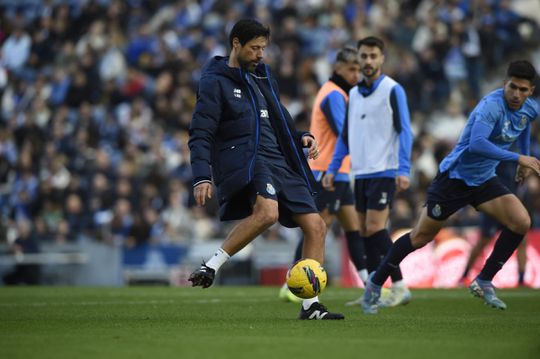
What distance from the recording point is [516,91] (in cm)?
984

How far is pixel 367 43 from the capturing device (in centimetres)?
1114

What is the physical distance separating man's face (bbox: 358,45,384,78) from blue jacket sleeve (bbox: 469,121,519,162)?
1.70 metres

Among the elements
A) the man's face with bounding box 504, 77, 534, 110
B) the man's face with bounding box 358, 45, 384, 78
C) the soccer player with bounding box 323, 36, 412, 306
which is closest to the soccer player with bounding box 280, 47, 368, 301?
the soccer player with bounding box 323, 36, 412, 306

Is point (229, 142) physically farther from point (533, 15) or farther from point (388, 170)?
point (533, 15)

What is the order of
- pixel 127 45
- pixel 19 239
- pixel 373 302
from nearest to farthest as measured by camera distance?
pixel 373 302
pixel 19 239
pixel 127 45

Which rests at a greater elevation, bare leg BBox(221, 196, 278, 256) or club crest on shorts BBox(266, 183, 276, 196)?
club crest on shorts BBox(266, 183, 276, 196)

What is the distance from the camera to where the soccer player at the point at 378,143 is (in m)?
11.2

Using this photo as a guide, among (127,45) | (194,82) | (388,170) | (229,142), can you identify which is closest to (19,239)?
(194,82)

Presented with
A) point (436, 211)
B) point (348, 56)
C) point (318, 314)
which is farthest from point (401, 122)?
point (318, 314)

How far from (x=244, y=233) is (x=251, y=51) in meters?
1.48

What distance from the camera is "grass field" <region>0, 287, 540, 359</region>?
6.54 m

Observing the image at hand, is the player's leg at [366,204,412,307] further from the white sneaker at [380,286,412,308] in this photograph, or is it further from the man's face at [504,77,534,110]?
the man's face at [504,77,534,110]

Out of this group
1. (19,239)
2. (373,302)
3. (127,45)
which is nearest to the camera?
(373,302)

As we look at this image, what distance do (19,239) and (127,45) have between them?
341 inches
